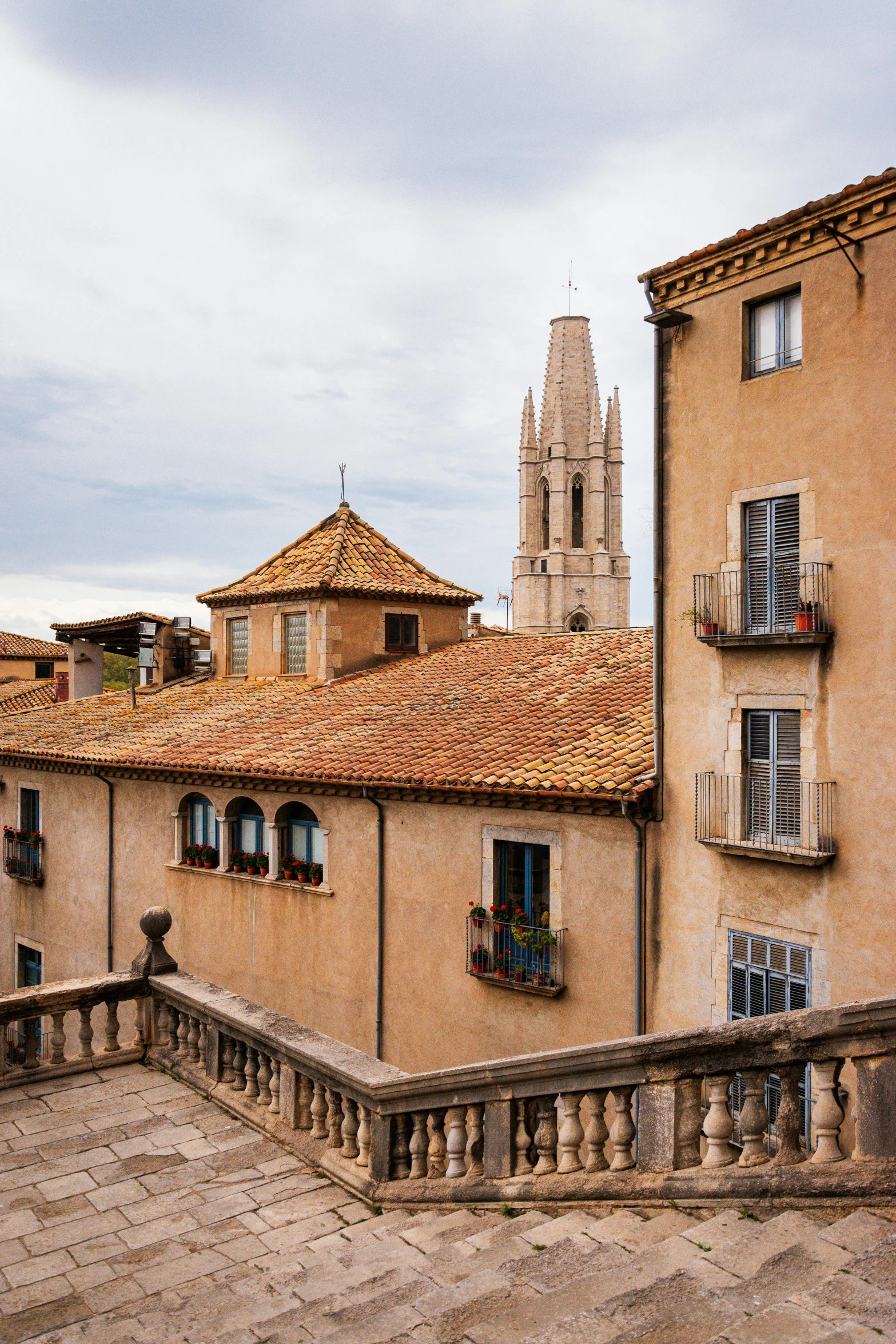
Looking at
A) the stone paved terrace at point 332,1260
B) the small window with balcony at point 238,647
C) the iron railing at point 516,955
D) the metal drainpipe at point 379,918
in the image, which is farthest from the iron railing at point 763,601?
the small window with balcony at point 238,647

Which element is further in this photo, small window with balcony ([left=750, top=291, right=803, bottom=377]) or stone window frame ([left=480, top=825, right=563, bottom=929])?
stone window frame ([left=480, top=825, right=563, bottom=929])

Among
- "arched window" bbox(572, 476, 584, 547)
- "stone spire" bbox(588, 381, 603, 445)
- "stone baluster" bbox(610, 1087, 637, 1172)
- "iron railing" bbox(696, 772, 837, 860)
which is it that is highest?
"stone spire" bbox(588, 381, 603, 445)

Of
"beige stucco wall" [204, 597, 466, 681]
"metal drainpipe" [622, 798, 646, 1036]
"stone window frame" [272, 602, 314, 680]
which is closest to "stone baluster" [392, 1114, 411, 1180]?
"metal drainpipe" [622, 798, 646, 1036]

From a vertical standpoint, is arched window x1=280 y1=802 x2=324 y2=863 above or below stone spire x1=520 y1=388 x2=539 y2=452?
below

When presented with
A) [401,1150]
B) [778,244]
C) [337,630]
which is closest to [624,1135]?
[401,1150]

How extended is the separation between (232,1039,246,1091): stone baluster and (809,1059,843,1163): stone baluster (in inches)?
199

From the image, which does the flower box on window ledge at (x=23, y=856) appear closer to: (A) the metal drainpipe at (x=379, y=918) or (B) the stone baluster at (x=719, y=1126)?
(A) the metal drainpipe at (x=379, y=918)

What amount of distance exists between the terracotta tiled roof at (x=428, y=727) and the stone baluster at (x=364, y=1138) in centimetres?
655

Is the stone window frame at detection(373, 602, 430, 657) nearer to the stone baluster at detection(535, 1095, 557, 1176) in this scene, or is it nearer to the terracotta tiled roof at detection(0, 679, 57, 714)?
the stone baluster at detection(535, 1095, 557, 1176)

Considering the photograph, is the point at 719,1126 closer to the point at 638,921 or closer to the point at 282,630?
the point at 638,921

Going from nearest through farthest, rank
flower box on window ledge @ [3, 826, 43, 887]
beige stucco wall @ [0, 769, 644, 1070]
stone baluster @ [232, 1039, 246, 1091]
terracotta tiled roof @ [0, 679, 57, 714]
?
stone baluster @ [232, 1039, 246, 1091]
beige stucco wall @ [0, 769, 644, 1070]
flower box on window ledge @ [3, 826, 43, 887]
terracotta tiled roof @ [0, 679, 57, 714]

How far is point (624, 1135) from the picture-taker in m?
6.09

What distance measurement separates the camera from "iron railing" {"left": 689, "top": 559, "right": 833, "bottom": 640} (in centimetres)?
1188

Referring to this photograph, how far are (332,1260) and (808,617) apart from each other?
28.3 ft
